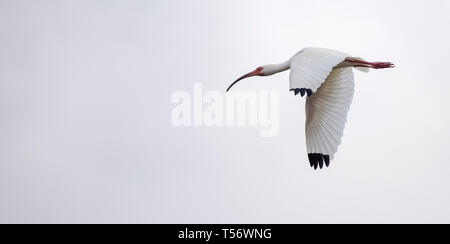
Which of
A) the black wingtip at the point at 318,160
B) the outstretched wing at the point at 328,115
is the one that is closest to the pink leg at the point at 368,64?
the outstretched wing at the point at 328,115

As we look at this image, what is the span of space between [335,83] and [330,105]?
0.49 m

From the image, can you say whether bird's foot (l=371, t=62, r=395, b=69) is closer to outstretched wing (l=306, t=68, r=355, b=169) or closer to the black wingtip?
outstretched wing (l=306, t=68, r=355, b=169)

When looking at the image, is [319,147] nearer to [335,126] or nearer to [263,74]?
[335,126]

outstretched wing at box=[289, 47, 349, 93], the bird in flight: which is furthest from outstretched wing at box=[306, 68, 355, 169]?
outstretched wing at box=[289, 47, 349, 93]

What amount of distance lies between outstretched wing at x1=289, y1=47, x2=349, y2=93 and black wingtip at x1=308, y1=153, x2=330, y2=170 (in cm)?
213

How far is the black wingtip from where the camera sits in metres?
19.2

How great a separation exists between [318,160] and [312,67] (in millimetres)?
2698

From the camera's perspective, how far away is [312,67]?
17.3m

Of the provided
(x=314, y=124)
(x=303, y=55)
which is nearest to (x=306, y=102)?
(x=314, y=124)

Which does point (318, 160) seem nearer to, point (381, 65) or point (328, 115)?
point (328, 115)

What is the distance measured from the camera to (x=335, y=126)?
1939 cm

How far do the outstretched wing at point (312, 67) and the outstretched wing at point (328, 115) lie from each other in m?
1.01

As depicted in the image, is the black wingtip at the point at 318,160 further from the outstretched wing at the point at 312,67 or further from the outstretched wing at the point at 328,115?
the outstretched wing at the point at 312,67

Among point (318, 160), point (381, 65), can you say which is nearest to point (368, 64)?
point (381, 65)
